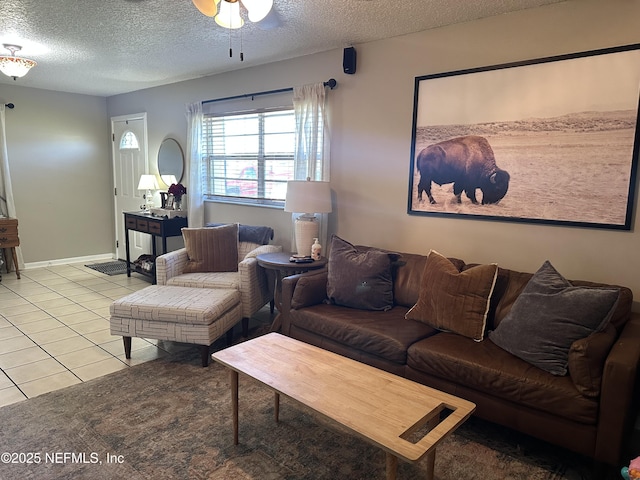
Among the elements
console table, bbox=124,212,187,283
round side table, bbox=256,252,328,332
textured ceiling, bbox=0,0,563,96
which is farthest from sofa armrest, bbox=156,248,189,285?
textured ceiling, bbox=0,0,563,96

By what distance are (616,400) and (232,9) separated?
2.59 m

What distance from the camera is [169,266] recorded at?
358 centimetres

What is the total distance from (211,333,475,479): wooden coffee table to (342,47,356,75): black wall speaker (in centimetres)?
221

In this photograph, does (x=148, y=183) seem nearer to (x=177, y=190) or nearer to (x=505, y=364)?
(x=177, y=190)

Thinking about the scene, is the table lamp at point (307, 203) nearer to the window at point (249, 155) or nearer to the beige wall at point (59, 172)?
the window at point (249, 155)

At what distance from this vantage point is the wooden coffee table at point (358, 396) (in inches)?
58.0

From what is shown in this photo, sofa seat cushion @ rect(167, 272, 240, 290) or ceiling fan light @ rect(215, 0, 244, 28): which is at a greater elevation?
ceiling fan light @ rect(215, 0, 244, 28)

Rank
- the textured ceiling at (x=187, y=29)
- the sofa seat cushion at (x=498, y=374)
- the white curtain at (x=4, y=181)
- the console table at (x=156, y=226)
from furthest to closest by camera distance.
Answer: the white curtain at (x=4, y=181), the console table at (x=156, y=226), the textured ceiling at (x=187, y=29), the sofa seat cushion at (x=498, y=374)

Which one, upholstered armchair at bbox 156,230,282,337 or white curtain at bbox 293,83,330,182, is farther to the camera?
white curtain at bbox 293,83,330,182

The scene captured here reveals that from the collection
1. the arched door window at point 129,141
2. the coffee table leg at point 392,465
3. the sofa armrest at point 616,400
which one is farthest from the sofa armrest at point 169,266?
the sofa armrest at point 616,400

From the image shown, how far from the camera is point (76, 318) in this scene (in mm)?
3893

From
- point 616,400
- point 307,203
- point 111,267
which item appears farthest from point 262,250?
point 111,267

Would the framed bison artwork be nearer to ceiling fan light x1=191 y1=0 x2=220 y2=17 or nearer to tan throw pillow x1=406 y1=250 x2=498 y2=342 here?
tan throw pillow x1=406 y1=250 x2=498 y2=342

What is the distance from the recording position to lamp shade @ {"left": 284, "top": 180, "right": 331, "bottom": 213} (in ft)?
10.9
